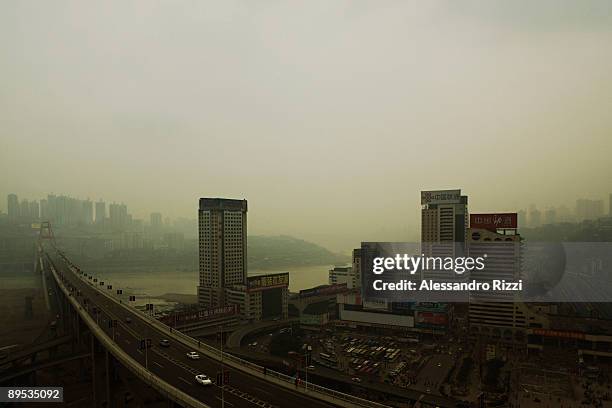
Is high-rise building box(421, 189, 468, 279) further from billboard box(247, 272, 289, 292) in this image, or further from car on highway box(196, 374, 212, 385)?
car on highway box(196, 374, 212, 385)

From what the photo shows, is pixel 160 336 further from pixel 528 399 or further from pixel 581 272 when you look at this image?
pixel 581 272

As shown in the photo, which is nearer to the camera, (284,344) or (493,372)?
(493,372)

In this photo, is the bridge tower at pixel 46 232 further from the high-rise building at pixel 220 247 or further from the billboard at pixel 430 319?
the billboard at pixel 430 319

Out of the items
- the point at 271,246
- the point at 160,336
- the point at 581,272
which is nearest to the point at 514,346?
the point at 581,272

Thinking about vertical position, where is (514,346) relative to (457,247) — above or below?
below

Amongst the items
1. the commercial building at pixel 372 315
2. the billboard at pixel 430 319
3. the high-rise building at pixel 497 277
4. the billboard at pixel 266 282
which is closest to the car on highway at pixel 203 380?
the commercial building at pixel 372 315

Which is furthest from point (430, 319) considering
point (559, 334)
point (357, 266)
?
point (357, 266)

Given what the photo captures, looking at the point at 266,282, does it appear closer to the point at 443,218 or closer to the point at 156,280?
the point at 443,218
